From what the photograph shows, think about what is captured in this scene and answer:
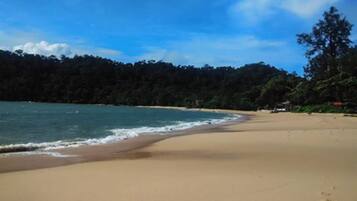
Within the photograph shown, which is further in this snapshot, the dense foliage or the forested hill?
the forested hill

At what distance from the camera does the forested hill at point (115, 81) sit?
13975 cm

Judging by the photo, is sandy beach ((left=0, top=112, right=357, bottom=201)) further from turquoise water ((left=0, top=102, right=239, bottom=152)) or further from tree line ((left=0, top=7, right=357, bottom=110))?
tree line ((left=0, top=7, right=357, bottom=110))

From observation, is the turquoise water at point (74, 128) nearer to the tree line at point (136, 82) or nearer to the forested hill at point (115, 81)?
the tree line at point (136, 82)

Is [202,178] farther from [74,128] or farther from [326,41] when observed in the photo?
[326,41]

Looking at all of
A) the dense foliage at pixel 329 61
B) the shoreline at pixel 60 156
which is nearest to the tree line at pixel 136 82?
the dense foliage at pixel 329 61

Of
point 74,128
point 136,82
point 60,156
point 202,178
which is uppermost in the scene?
point 136,82

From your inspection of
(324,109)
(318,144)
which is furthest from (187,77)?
(318,144)

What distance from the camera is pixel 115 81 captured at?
162250 mm

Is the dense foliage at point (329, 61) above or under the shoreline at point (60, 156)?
above

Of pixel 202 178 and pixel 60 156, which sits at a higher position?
pixel 202 178

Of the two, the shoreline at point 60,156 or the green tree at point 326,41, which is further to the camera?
the green tree at point 326,41

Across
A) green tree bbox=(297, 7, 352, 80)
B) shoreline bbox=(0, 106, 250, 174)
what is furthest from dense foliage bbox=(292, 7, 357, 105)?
shoreline bbox=(0, 106, 250, 174)

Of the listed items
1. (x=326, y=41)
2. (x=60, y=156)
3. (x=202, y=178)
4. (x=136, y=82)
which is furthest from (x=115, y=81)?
(x=202, y=178)

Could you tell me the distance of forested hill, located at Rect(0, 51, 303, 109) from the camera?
139750mm
